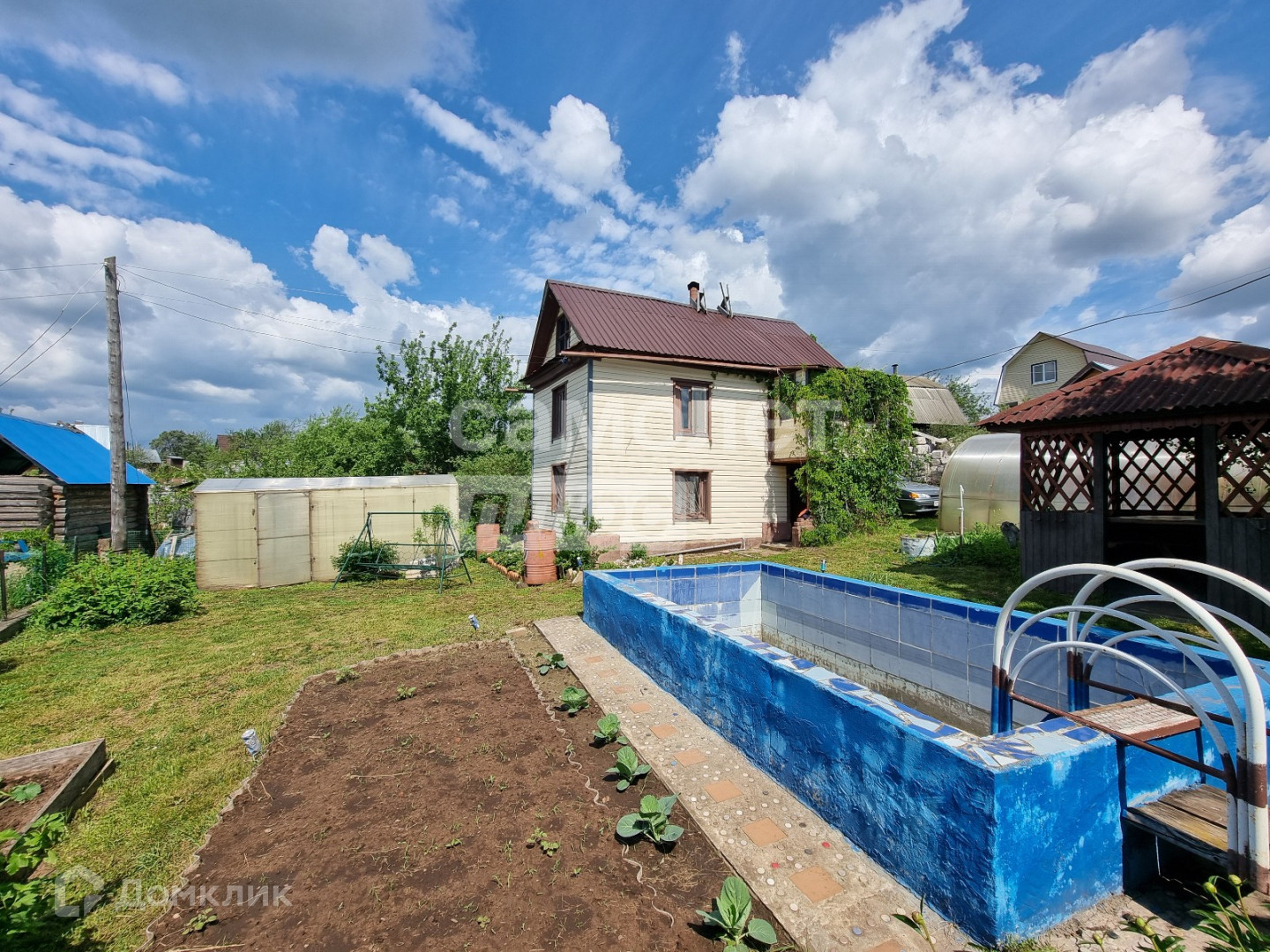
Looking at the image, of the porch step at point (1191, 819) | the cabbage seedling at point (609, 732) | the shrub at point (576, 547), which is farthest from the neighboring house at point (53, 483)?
the porch step at point (1191, 819)

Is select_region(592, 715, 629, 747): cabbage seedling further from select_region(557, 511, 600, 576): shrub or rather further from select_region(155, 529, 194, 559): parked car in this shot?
select_region(155, 529, 194, 559): parked car

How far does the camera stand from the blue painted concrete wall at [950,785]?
84.6 inches

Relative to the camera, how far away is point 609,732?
409cm

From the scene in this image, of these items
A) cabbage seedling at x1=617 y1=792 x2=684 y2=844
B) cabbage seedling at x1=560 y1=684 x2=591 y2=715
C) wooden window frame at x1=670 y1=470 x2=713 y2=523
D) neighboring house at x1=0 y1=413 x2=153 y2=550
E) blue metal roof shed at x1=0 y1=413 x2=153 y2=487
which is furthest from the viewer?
wooden window frame at x1=670 y1=470 x2=713 y2=523

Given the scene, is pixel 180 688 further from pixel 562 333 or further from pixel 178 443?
pixel 178 443

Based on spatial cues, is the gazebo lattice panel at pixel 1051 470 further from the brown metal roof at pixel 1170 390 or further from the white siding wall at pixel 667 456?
the white siding wall at pixel 667 456

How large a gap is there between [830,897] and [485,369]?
25594 mm

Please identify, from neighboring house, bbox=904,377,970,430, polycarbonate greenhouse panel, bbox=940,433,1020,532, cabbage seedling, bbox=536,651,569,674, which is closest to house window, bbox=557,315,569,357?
cabbage seedling, bbox=536,651,569,674

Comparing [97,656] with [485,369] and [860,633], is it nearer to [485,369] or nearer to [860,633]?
[860,633]

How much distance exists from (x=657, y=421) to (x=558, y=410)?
3204 millimetres

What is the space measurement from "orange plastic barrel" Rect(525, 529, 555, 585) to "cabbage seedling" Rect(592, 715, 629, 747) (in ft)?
23.6

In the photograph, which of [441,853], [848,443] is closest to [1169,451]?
[848,443]

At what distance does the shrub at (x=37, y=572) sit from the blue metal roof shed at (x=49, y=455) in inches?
120

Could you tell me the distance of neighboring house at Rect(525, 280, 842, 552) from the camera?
13.5 meters
